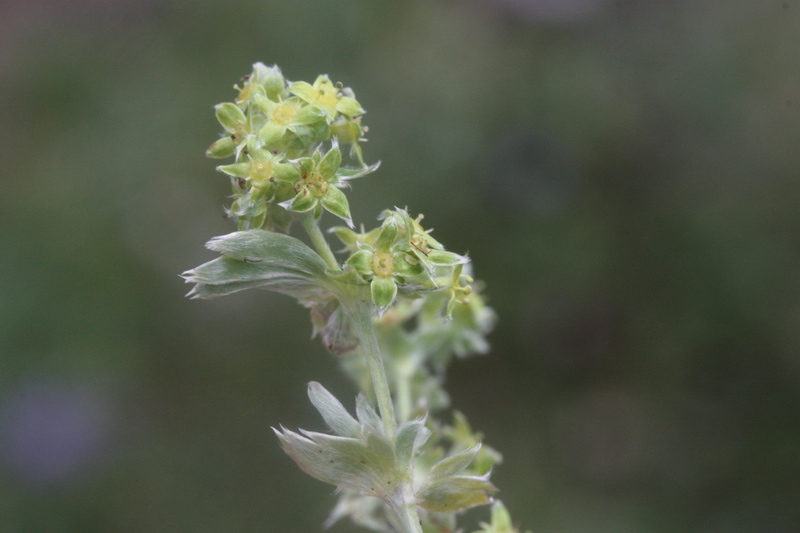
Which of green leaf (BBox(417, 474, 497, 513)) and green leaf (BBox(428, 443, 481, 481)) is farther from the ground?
green leaf (BBox(428, 443, 481, 481))

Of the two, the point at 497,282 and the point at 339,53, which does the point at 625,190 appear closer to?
the point at 497,282

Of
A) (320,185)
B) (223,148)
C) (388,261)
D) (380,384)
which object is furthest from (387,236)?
(223,148)

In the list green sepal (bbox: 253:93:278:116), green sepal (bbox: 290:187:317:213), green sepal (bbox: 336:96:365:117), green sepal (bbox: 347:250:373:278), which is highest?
green sepal (bbox: 336:96:365:117)

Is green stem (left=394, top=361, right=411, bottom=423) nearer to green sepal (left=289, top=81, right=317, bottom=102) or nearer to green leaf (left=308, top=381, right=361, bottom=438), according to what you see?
green leaf (left=308, top=381, right=361, bottom=438)

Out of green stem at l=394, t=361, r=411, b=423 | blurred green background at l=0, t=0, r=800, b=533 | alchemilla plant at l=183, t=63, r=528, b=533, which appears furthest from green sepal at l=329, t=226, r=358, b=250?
blurred green background at l=0, t=0, r=800, b=533

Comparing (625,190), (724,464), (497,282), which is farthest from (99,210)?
(724,464)

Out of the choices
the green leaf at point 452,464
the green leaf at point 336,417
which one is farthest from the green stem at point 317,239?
the green leaf at point 452,464
